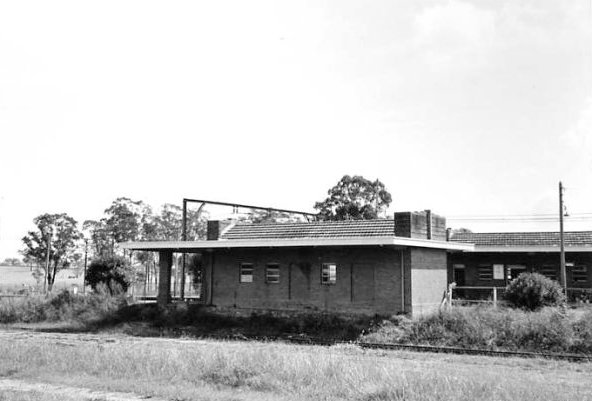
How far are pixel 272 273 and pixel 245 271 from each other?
166 centimetres

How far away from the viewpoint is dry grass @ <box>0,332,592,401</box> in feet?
37.2

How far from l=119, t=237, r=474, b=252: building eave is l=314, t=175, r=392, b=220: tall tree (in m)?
29.0

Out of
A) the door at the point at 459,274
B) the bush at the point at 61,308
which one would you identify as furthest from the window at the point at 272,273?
the door at the point at 459,274

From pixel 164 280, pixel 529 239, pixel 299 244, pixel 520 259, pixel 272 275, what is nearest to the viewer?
pixel 299 244

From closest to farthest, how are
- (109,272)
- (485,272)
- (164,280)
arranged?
(164,280)
(109,272)
(485,272)

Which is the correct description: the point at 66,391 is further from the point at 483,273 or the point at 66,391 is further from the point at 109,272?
the point at 483,273

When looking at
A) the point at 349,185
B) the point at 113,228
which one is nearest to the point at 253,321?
the point at 349,185

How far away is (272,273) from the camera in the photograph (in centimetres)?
2977

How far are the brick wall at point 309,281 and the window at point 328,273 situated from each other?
0.62ft

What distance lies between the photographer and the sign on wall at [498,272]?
3922 cm

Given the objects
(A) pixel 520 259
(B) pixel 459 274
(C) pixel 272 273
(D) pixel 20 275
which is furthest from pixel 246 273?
(D) pixel 20 275

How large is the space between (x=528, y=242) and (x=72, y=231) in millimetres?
50352

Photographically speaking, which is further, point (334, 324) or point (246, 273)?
point (246, 273)

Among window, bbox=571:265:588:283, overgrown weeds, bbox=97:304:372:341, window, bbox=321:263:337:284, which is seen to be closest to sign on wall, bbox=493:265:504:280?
window, bbox=571:265:588:283
